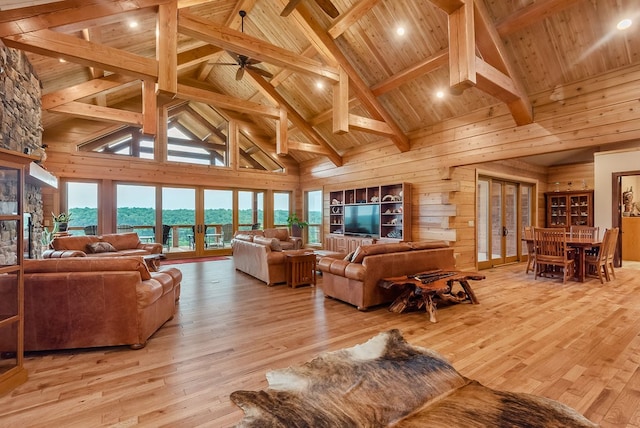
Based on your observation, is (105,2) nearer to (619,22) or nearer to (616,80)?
(619,22)

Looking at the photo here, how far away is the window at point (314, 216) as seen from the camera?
10352mm

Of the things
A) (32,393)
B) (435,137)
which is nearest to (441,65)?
(435,137)

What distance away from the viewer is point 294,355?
263cm

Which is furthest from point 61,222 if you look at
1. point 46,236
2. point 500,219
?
point 500,219

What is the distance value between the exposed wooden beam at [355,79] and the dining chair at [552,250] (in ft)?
11.0

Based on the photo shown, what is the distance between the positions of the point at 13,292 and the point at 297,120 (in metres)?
7.05

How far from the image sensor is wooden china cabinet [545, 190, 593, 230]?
29.5ft

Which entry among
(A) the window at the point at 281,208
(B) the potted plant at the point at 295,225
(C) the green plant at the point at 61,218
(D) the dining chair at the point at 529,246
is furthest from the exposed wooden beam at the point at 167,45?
(D) the dining chair at the point at 529,246

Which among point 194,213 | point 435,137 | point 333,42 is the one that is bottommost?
point 194,213

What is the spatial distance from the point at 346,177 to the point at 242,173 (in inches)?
140

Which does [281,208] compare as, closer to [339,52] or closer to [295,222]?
[295,222]

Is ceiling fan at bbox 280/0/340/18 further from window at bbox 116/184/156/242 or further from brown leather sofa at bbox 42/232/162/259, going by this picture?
window at bbox 116/184/156/242

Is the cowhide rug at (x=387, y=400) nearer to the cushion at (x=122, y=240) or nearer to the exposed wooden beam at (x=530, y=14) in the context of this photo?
the exposed wooden beam at (x=530, y=14)

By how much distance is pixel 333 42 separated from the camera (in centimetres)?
563
